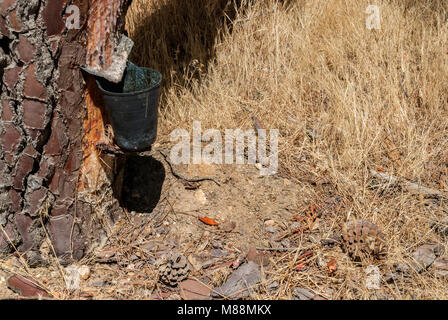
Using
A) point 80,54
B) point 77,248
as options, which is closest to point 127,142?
point 80,54

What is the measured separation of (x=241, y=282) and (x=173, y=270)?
375 mm

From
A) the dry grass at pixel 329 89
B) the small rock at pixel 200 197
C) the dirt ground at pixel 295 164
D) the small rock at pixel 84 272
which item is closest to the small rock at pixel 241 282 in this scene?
the dirt ground at pixel 295 164

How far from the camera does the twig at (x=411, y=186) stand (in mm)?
3148

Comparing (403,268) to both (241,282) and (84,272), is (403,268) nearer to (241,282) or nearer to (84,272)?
(241,282)

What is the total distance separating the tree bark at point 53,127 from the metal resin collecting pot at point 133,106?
0.48ft

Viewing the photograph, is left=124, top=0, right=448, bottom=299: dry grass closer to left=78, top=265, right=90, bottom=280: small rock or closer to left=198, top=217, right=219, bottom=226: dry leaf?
left=198, top=217, right=219, bottom=226: dry leaf

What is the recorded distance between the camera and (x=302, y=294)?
8.66 feet

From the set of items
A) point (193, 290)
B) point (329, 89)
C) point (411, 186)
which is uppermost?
point (329, 89)

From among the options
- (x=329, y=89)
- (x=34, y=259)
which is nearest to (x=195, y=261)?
(x=34, y=259)

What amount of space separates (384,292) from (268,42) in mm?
2238

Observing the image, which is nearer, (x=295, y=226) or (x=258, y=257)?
(x=258, y=257)

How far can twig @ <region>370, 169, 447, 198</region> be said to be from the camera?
3.15 m

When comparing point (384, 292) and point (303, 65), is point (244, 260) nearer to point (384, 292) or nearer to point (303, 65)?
point (384, 292)

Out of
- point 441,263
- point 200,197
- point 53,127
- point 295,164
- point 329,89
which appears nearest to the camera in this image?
point 53,127
